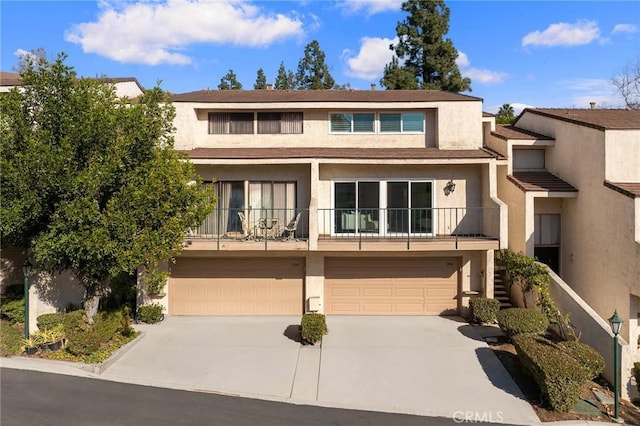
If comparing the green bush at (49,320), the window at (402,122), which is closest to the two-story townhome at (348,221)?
the window at (402,122)

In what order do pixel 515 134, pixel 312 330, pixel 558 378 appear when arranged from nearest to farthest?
pixel 558 378 < pixel 312 330 < pixel 515 134

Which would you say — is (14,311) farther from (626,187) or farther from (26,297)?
(626,187)

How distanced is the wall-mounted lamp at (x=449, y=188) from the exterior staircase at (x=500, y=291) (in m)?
3.59

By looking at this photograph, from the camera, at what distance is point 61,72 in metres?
10.2

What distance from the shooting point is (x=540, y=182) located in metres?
14.7

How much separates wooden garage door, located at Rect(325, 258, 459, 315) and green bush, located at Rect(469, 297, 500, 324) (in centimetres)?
122

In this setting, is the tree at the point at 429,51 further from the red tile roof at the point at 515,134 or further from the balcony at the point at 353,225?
the balcony at the point at 353,225

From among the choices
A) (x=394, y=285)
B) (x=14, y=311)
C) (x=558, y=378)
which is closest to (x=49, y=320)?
(x=14, y=311)

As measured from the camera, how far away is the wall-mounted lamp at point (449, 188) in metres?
14.6

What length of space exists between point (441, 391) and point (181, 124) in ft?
41.2

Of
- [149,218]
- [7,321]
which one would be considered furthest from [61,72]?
[7,321]

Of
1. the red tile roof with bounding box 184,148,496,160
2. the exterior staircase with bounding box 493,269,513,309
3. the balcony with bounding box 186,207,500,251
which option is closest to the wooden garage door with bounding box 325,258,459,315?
the balcony with bounding box 186,207,500,251

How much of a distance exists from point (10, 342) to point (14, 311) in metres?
1.84

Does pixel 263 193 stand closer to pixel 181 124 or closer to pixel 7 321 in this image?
pixel 181 124
